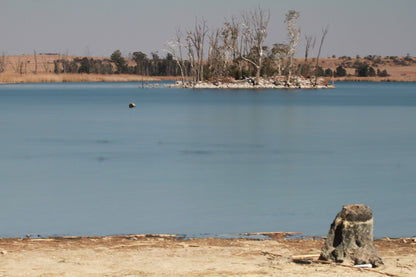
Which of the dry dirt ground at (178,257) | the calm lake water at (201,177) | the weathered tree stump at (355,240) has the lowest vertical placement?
the calm lake water at (201,177)

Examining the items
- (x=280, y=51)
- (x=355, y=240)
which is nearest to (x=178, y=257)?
(x=355, y=240)

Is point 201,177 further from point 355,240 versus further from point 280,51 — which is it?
point 280,51

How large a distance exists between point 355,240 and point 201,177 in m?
5.37

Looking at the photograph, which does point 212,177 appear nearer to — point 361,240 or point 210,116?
point 361,240

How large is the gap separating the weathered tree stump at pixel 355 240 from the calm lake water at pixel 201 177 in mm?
1556

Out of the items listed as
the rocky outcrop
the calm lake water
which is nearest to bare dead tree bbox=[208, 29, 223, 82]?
the rocky outcrop

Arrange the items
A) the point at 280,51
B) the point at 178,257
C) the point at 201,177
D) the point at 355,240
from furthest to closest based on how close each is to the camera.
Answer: the point at 280,51 < the point at 201,177 < the point at 178,257 < the point at 355,240

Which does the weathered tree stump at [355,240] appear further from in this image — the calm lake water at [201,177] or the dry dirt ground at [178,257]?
the calm lake water at [201,177]

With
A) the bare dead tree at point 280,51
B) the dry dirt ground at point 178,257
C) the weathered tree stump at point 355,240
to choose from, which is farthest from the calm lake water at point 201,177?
the bare dead tree at point 280,51

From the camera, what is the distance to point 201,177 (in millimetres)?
10156

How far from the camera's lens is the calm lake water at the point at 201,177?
23.0 ft

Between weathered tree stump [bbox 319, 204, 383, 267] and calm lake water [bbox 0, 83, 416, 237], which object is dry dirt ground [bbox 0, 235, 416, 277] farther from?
calm lake water [bbox 0, 83, 416, 237]

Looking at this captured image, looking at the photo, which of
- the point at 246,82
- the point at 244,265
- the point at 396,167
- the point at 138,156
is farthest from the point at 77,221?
the point at 246,82

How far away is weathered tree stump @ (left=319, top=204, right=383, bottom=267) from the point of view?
491 centimetres
